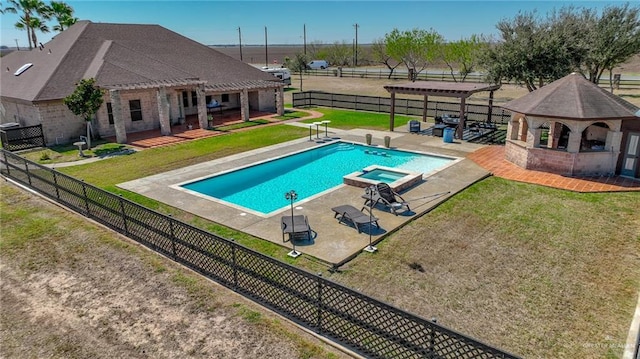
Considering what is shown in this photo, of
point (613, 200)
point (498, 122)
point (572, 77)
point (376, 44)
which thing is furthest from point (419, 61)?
point (613, 200)

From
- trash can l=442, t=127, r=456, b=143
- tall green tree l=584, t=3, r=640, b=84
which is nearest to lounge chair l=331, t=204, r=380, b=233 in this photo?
trash can l=442, t=127, r=456, b=143

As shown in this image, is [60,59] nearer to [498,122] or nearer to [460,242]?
[460,242]

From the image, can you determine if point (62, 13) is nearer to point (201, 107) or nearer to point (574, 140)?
point (201, 107)

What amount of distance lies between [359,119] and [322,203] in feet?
60.7

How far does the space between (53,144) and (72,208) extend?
1263cm

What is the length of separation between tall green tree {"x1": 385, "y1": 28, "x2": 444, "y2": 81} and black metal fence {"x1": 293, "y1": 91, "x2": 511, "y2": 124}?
29406 millimetres

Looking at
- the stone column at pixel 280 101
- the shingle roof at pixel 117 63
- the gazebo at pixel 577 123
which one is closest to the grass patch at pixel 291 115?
the stone column at pixel 280 101

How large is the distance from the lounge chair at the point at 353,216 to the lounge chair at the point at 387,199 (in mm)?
943

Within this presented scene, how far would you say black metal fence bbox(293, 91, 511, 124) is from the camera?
31734 millimetres

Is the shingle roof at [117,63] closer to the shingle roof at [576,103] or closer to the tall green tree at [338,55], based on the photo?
the shingle roof at [576,103]

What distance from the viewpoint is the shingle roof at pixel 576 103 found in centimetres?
1650

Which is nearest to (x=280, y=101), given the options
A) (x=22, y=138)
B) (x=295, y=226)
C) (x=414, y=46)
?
(x=22, y=138)

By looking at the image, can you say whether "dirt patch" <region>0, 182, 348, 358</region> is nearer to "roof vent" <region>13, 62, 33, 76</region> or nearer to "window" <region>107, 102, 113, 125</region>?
"window" <region>107, 102, 113, 125</region>

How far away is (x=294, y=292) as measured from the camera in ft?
27.6
